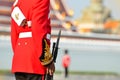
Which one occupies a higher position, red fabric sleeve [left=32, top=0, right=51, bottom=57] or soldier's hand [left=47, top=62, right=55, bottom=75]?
red fabric sleeve [left=32, top=0, right=51, bottom=57]

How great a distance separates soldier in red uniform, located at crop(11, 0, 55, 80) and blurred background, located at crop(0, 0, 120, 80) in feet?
154

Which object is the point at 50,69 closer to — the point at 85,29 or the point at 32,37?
the point at 32,37

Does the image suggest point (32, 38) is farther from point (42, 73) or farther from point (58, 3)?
point (58, 3)

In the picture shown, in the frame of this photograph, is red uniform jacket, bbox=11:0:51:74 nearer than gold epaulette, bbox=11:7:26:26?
Yes

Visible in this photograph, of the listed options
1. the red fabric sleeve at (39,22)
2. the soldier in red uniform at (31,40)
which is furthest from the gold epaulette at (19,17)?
the red fabric sleeve at (39,22)

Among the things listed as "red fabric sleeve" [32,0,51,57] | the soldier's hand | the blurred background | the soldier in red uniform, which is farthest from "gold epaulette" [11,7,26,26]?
the blurred background

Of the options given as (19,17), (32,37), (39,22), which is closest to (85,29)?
(19,17)

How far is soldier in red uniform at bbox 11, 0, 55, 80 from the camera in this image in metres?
4.32

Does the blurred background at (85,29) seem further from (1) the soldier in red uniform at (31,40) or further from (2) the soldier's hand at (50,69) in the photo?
(2) the soldier's hand at (50,69)

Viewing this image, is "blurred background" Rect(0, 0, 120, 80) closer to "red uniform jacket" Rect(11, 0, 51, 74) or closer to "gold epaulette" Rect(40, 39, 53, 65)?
"red uniform jacket" Rect(11, 0, 51, 74)

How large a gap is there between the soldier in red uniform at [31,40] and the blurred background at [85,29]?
46858 millimetres

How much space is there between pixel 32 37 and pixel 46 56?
18 centimetres

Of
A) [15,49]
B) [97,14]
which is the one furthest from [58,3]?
[15,49]

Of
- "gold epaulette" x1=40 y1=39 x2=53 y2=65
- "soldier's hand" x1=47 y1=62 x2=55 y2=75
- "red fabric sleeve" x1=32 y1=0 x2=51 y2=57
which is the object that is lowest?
"soldier's hand" x1=47 y1=62 x2=55 y2=75
